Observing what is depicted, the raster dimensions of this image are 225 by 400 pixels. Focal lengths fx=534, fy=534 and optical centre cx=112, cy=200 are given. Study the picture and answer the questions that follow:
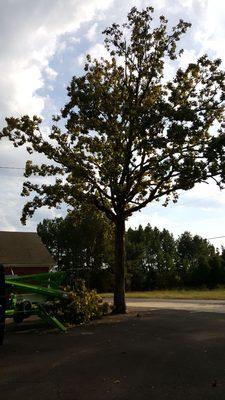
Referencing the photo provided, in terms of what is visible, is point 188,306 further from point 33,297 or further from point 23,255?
point 23,255

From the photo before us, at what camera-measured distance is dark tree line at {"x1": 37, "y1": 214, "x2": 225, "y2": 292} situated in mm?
70938

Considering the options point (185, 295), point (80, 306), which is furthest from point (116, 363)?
point (185, 295)

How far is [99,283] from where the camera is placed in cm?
7150

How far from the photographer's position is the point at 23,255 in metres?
47.4

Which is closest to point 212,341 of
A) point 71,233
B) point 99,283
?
point 99,283

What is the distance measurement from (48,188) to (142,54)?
721 cm

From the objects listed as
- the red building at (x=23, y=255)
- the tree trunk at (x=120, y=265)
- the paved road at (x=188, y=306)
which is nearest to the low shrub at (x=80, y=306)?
the tree trunk at (x=120, y=265)

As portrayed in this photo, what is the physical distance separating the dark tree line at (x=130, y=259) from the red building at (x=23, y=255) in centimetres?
391

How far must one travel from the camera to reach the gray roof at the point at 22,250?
152 feet

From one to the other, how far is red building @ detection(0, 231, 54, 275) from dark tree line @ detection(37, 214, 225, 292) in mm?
3909

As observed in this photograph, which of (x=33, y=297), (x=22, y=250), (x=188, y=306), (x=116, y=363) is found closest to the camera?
(x=116, y=363)

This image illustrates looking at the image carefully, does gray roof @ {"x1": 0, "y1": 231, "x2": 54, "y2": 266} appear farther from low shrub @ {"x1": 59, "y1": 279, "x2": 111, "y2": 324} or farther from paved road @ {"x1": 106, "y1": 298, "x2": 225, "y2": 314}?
low shrub @ {"x1": 59, "y1": 279, "x2": 111, "y2": 324}

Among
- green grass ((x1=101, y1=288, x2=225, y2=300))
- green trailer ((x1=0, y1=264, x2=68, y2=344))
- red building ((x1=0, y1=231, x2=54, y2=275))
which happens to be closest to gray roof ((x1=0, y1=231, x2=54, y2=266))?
red building ((x1=0, y1=231, x2=54, y2=275))

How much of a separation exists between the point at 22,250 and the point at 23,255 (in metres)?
0.95
